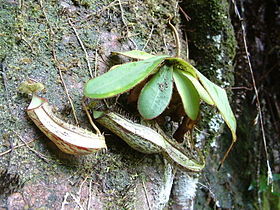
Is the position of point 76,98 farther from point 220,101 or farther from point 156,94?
point 220,101

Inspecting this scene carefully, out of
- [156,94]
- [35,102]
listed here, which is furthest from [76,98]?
[156,94]

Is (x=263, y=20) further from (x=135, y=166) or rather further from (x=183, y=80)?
(x=135, y=166)

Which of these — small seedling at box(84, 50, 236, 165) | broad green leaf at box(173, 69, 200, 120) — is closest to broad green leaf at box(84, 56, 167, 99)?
small seedling at box(84, 50, 236, 165)

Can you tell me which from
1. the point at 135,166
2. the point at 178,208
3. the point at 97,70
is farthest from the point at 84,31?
the point at 178,208

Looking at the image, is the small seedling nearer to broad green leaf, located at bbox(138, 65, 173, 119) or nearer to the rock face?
broad green leaf, located at bbox(138, 65, 173, 119)

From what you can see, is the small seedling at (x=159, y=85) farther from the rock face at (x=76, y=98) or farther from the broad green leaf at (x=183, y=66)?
the rock face at (x=76, y=98)

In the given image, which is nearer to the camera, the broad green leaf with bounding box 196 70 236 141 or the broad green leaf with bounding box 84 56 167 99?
the broad green leaf with bounding box 84 56 167 99

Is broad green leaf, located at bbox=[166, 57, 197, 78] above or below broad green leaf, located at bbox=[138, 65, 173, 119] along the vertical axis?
above
